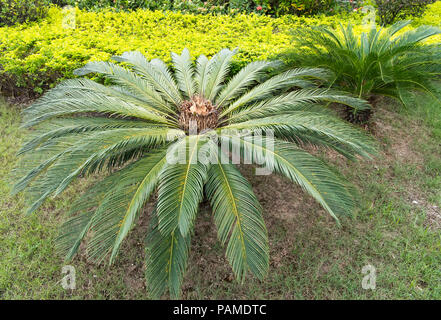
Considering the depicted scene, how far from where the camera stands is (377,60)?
3326 millimetres

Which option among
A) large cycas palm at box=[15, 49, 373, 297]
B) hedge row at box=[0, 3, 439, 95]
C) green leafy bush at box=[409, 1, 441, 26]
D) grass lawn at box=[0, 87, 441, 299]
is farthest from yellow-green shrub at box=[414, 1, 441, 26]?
large cycas palm at box=[15, 49, 373, 297]

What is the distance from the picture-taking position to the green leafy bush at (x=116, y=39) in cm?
421

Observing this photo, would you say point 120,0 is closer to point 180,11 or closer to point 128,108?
point 180,11

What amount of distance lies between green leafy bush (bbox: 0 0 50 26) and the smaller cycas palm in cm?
481

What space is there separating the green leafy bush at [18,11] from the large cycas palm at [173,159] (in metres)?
3.39

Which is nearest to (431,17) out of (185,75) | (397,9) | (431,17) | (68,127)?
(431,17)

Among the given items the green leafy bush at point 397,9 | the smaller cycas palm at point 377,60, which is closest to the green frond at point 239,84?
the smaller cycas palm at point 377,60

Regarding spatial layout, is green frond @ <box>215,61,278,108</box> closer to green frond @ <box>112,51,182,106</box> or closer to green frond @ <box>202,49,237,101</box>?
green frond @ <box>202,49,237,101</box>

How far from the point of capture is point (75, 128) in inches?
106

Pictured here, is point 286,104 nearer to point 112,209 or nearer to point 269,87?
point 269,87

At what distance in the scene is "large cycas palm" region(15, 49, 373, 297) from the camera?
6.70 feet

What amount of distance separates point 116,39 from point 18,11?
2249 mm

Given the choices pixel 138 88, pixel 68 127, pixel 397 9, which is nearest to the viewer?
pixel 68 127

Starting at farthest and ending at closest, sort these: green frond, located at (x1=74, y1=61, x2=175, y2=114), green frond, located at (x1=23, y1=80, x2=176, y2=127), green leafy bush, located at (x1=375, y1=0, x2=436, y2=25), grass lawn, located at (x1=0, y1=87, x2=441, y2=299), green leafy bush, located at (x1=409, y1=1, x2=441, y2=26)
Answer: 1. green leafy bush, located at (x1=375, y1=0, x2=436, y2=25)
2. green leafy bush, located at (x1=409, y1=1, x2=441, y2=26)
3. green frond, located at (x1=74, y1=61, x2=175, y2=114)
4. green frond, located at (x1=23, y1=80, x2=176, y2=127)
5. grass lawn, located at (x1=0, y1=87, x2=441, y2=299)
